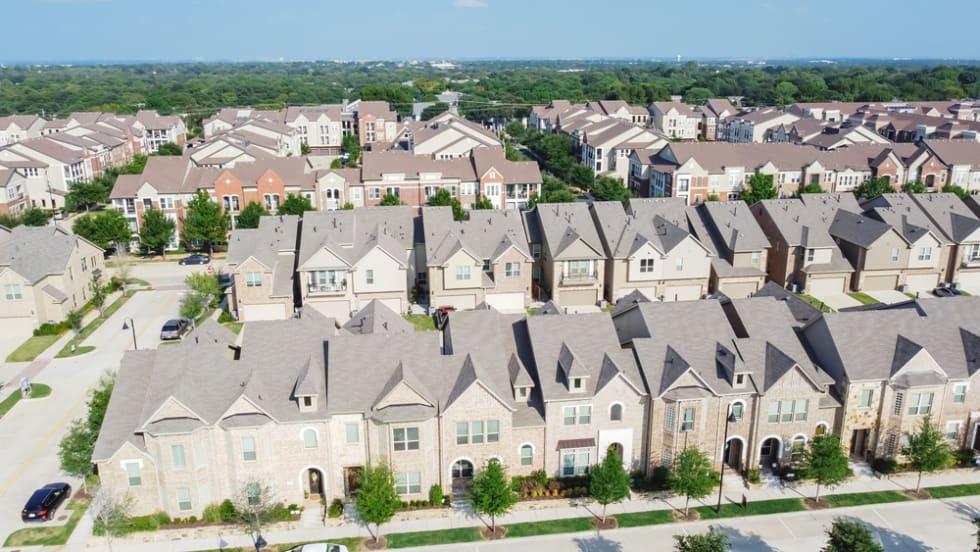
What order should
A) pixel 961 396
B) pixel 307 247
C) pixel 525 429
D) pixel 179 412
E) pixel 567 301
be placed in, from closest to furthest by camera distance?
pixel 179 412, pixel 525 429, pixel 961 396, pixel 307 247, pixel 567 301

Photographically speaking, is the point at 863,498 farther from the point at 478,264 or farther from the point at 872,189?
the point at 872,189

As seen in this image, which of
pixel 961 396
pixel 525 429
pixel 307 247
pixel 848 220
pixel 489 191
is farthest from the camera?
pixel 489 191

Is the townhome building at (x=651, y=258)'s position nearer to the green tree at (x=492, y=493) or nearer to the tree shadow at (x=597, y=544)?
the tree shadow at (x=597, y=544)

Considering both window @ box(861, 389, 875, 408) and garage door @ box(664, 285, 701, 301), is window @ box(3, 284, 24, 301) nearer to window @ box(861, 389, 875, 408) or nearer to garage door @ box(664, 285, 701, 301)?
garage door @ box(664, 285, 701, 301)

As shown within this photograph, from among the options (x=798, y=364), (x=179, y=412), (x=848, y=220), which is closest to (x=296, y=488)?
(x=179, y=412)

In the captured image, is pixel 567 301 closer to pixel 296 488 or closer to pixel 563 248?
pixel 563 248

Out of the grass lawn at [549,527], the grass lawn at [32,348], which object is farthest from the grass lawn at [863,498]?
the grass lawn at [32,348]
